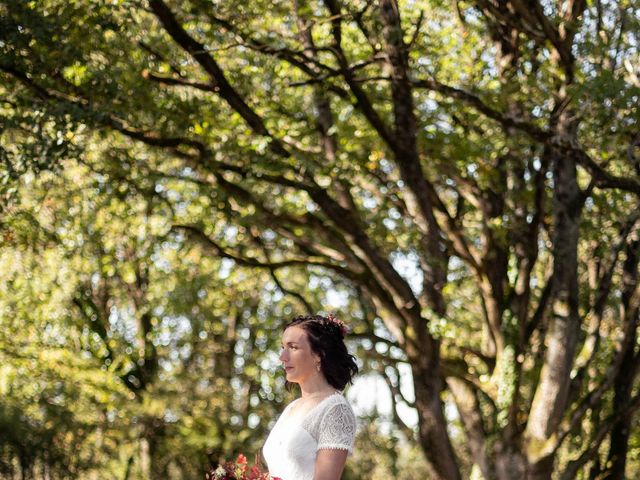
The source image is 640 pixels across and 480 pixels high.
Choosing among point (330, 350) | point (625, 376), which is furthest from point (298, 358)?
point (625, 376)

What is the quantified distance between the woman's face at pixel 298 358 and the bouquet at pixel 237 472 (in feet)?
1.65

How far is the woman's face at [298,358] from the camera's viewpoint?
5.39 metres

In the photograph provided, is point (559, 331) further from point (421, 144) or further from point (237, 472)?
point (237, 472)

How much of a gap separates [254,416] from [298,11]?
12.7 m

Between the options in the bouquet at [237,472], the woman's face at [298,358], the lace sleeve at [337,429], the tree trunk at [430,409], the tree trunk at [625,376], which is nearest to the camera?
the lace sleeve at [337,429]

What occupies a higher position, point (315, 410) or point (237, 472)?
point (315, 410)

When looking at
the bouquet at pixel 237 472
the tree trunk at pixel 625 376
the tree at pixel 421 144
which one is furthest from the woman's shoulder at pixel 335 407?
the tree trunk at pixel 625 376

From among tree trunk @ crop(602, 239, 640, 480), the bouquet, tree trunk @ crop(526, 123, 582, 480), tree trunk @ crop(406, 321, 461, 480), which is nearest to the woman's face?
the bouquet

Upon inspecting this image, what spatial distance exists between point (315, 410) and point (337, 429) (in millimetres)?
196

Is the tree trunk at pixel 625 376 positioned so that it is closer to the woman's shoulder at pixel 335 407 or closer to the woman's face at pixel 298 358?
the woman's face at pixel 298 358

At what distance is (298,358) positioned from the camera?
17.7ft

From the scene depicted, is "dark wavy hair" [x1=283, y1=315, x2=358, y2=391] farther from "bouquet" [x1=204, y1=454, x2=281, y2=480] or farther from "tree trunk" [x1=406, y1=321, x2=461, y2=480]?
"tree trunk" [x1=406, y1=321, x2=461, y2=480]

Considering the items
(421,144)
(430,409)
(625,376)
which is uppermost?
(421,144)

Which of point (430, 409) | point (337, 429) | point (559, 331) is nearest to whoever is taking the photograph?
point (337, 429)
